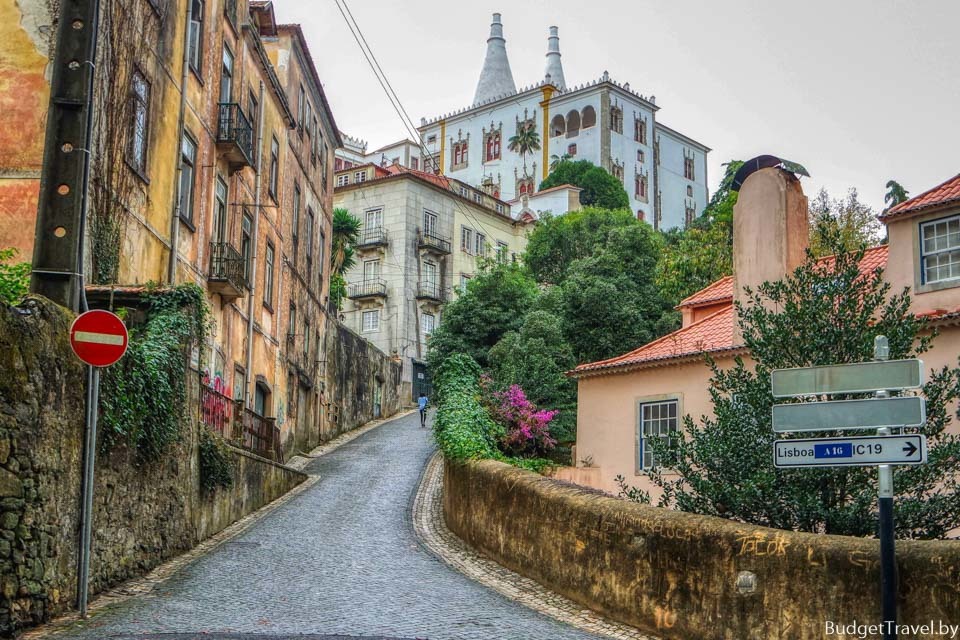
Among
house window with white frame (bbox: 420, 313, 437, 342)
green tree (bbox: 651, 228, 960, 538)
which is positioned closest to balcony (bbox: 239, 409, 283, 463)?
green tree (bbox: 651, 228, 960, 538)

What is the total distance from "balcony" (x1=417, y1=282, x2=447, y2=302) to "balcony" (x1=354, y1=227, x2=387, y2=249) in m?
3.26

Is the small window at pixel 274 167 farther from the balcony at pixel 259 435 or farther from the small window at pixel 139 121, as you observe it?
the small window at pixel 139 121

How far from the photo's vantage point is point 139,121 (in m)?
20.4

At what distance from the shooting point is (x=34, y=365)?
10516 mm

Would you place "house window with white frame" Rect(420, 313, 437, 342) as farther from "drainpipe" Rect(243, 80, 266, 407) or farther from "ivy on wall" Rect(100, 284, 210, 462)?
"ivy on wall" Rect(100, 284, 210, 462)

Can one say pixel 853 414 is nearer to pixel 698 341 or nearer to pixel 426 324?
pixel 698 341

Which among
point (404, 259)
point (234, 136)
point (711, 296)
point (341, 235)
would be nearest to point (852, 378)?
point (711, 296)

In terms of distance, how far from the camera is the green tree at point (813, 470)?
11.6 meters

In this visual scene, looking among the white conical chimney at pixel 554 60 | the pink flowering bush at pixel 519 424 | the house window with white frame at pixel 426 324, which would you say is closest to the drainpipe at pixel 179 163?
the pink flowering bush at pixel 519 424

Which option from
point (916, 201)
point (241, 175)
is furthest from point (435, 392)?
point (916, 201)

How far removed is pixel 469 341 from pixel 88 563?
3212cm

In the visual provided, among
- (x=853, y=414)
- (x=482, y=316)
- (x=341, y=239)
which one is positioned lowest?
(x=853, y=414)

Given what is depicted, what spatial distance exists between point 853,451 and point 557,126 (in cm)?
Answer: 9784

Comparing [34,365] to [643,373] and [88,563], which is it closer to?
[88,563]
